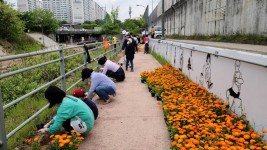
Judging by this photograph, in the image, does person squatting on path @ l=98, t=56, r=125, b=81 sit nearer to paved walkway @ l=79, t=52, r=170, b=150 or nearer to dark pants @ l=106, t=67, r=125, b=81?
dark pants @ l=106, t=67, r=125, b=81

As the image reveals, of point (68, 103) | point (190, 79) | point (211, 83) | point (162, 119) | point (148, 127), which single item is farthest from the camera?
point (190, 79)

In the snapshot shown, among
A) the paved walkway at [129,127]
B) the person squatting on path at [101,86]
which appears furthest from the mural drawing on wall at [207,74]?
the person squatting on path at [101,86]

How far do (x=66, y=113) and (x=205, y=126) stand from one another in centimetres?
201

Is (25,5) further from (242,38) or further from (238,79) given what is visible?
(238,79)

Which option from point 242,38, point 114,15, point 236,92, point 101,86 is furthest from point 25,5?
point 236,92

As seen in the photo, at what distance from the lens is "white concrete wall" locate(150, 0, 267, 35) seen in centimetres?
888

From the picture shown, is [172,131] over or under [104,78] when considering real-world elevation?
under

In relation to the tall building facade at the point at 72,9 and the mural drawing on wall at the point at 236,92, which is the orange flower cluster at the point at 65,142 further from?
the tall building facade at the point at 72,9

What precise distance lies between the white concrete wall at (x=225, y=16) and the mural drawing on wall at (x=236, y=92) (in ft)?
16.7

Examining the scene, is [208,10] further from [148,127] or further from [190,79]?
[148,127]

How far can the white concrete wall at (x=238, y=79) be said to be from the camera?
347 cm

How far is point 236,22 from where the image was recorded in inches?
431

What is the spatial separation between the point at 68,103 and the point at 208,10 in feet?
43.8

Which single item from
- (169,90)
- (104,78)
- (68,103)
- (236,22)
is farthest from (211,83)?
(236,22)
